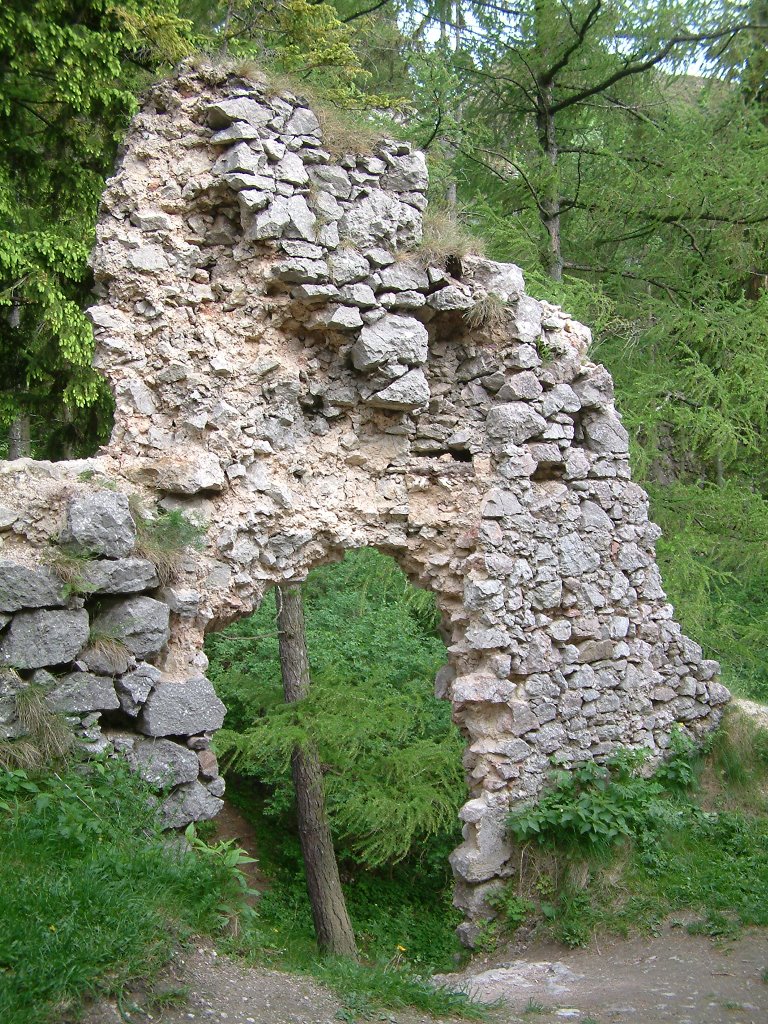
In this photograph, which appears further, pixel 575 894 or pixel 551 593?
Result: pixel 551 593

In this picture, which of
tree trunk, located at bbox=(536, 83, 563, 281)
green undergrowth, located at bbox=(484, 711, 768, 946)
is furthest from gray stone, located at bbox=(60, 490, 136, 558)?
tree trunk, located at bbox=(536, 83, 563, 281)

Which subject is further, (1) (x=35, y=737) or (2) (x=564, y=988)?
(2) (x=564, y=988)

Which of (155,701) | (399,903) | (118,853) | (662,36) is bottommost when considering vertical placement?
(399,903)

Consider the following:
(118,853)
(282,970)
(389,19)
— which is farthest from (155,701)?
(389,19)

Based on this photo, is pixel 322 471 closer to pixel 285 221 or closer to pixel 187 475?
pixel 187 475

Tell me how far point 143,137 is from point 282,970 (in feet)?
16.4

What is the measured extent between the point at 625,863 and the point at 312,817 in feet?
10.6

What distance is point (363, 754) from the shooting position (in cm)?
820

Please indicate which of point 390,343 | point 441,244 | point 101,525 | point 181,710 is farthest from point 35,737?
point 441,244

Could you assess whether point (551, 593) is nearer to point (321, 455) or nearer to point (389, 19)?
point (321, 455)

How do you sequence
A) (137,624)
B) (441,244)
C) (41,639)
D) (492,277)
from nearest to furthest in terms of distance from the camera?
(41,639), (137,624), (441,244), (492,277)

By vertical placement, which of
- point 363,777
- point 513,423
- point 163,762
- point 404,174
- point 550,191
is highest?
point 550,191

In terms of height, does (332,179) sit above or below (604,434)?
above

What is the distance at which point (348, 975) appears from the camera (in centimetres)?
461
